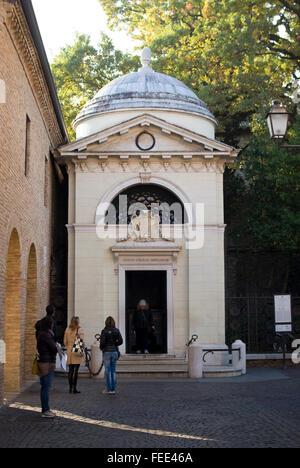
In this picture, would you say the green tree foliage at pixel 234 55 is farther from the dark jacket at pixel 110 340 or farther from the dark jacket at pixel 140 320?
the dark jacket at pixel 110 340

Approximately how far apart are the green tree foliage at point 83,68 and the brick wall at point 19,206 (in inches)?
635

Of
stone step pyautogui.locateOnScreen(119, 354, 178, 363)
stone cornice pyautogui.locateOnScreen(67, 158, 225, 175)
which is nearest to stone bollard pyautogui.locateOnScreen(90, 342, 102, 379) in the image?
stone step pyautogui.locateOnScreen(119, 354, 178, 363)

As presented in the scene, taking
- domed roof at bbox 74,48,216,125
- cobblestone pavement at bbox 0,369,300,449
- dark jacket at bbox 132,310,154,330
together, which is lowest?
cobblestone pavement at bbox 0,369,300,449

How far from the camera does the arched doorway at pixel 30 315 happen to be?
18000 mm

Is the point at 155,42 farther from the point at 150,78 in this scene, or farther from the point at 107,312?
the point at 107,312

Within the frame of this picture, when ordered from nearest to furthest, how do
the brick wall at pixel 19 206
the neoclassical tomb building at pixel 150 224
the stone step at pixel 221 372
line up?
the brick wall at pixel 19 206, the stone step at pixel 221 372, the neoclassical tomb building at pixel 150 224

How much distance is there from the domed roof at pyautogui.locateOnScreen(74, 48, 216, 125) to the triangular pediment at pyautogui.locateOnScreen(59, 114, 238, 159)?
4.50 feet

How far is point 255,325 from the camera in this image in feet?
80.5

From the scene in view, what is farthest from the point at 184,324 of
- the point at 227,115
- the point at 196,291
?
the point at 227,115

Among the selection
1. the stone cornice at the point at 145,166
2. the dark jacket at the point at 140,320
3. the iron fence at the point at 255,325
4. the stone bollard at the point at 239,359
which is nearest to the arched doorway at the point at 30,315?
the dark jacket at the point at 140,320

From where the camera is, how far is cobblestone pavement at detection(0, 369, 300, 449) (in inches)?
370

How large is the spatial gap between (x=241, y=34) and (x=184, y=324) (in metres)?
12.4

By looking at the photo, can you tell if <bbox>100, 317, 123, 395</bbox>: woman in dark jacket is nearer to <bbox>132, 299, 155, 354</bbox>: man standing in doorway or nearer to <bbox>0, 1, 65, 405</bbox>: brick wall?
<bbox>0, 1, 65, 405</bbox>: brick wall

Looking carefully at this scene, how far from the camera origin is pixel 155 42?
32312mm
